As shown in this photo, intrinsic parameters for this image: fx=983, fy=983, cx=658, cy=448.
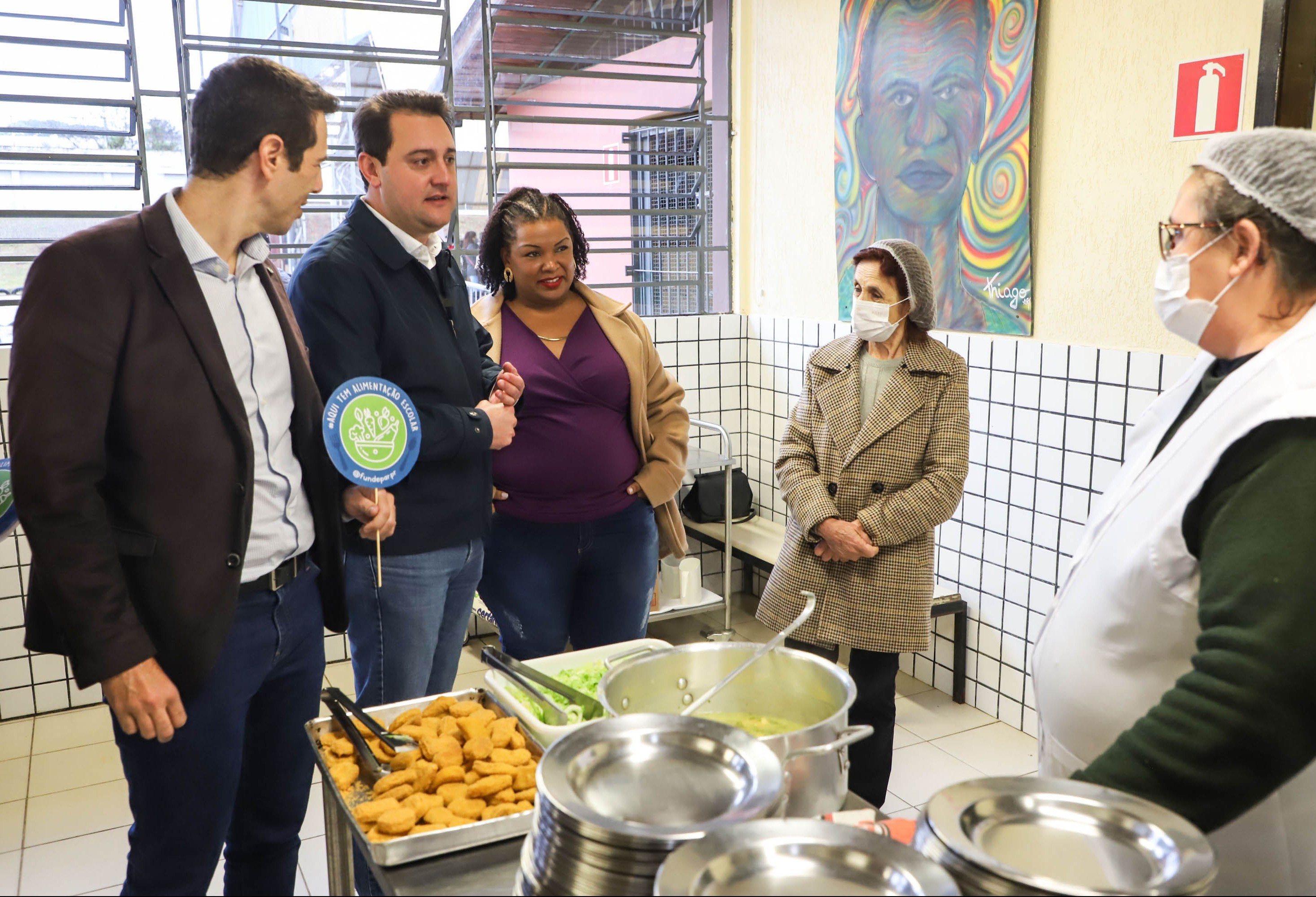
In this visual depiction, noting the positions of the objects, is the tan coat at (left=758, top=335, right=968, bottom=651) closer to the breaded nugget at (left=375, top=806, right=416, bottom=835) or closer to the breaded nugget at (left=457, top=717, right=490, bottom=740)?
the breaded nugget at (left=457, top=717, right=490, bottom=740)

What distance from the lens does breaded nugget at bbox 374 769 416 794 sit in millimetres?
1312

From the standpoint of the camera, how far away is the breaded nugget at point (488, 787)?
128 centimetres

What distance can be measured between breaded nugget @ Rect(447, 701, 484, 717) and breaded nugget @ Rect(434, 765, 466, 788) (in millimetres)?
160

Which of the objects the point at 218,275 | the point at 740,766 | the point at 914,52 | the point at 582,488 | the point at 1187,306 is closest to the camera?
the point at 740,766

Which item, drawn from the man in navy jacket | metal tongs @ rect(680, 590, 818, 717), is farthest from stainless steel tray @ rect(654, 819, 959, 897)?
the man in navy jacket

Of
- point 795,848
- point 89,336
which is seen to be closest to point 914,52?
point 89,336

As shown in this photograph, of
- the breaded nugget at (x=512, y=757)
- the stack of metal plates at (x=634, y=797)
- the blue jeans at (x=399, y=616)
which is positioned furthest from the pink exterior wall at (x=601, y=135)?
the stack of metal plates at (x=634, y=797)

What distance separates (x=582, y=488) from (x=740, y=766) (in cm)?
142

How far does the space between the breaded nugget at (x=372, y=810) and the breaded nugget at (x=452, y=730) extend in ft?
0.57

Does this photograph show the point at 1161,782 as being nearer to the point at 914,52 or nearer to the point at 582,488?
the point at 582,488

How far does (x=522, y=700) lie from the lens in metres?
1.52

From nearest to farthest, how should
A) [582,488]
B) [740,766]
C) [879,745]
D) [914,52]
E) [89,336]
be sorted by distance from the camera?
[740,766] → [89,336] → [582,488] → [879,745] → [914,52]

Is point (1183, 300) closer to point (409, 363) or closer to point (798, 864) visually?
point (798, 864)

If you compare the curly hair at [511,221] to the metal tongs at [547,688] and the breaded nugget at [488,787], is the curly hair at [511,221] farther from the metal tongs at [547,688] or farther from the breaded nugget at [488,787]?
the breaded nugget at [488,787]
